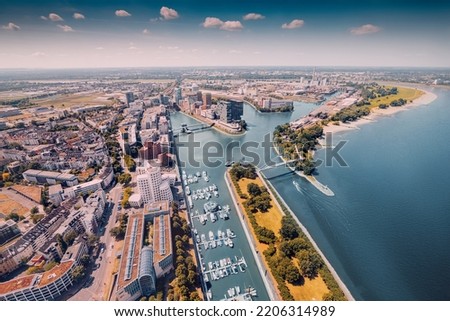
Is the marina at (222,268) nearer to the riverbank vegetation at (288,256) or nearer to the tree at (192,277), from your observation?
the tree at (192,277)

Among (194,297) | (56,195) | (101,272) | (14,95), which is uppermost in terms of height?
(14,95)

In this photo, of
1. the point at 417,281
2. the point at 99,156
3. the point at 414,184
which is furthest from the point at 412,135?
the point at 99,156

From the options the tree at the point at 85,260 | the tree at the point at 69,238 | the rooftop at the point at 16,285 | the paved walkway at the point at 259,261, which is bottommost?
the paved walkway at the point at 259,261

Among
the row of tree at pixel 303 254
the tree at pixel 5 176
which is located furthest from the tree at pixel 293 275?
the tree at pixel 5 176

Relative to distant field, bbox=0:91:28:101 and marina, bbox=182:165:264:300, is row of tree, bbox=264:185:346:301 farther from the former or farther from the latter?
distant field, bbox=0:91:28:101

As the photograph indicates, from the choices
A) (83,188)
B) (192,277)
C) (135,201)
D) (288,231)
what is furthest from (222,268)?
(83,188)

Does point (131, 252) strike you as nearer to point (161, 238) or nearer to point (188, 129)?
point (161, 238)

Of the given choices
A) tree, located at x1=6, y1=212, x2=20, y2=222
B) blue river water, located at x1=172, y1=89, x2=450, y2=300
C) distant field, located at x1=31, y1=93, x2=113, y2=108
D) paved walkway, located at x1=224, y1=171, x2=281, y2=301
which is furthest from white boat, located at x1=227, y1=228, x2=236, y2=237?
distant field, located at x1=31, y1=93, x2=113, y2=108
